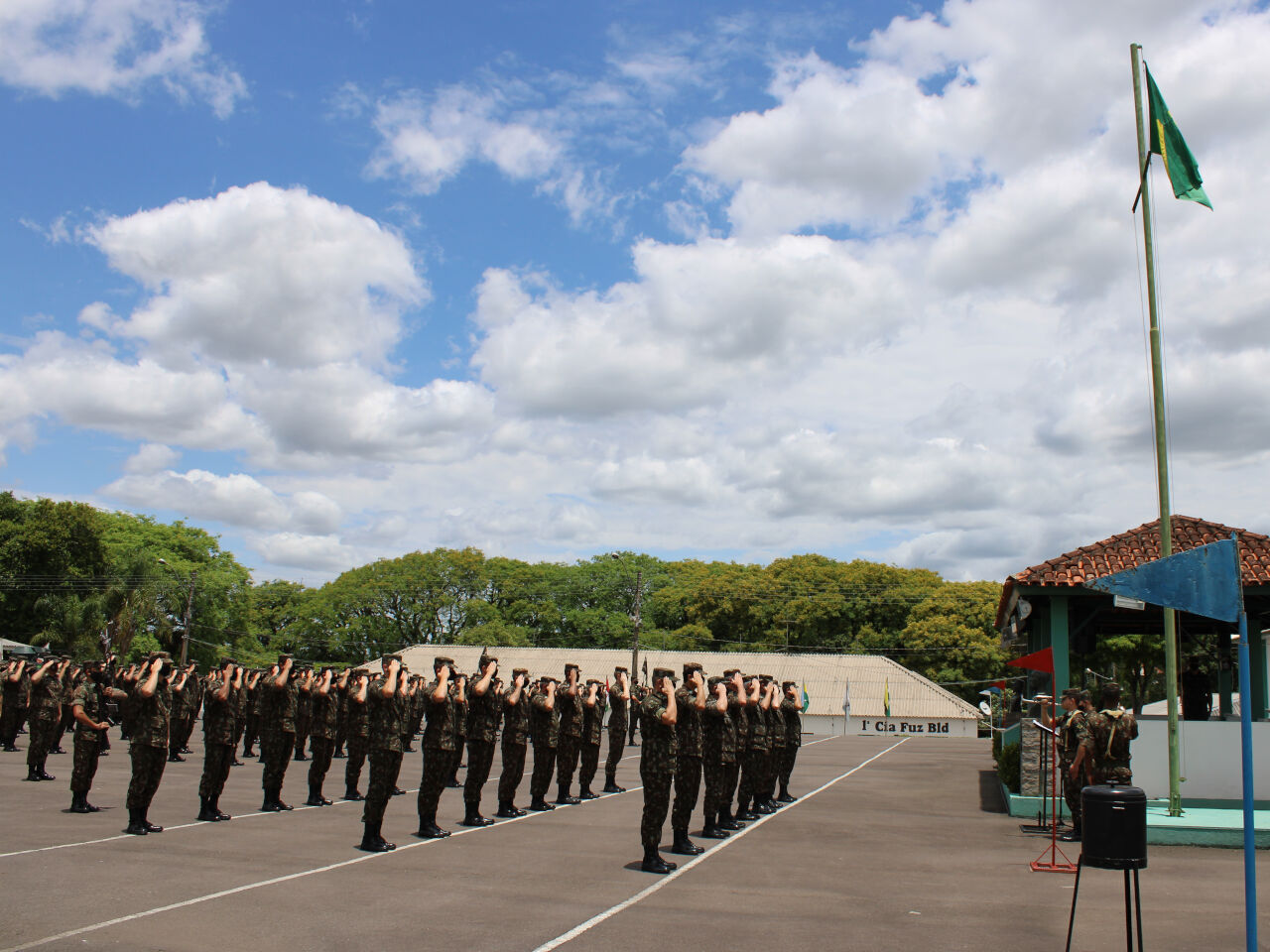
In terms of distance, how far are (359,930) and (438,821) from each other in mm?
5535

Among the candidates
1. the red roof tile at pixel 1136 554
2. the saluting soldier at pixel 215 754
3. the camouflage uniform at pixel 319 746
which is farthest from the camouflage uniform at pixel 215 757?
the red roof tile at pixel 1136 554

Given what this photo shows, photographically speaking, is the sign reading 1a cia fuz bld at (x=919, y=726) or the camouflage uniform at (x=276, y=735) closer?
the camouflage uniform at (x=276, y=735)

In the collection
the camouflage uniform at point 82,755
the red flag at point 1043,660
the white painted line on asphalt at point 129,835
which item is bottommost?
the white painted line on asphalt at point 129,835

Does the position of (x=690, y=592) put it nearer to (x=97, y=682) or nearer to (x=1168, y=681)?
(x=97, y=682)

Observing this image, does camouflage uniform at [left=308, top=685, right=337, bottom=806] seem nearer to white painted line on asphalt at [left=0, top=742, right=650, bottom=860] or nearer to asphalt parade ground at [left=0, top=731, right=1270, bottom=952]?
white painted line on asphalt at [left=0, top=742, right=650, bottom=860]

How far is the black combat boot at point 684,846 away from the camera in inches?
393

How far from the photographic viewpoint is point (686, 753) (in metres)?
9.77

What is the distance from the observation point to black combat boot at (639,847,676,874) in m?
8.98

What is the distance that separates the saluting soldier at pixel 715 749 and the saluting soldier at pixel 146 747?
5.71m

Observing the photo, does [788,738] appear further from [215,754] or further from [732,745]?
[215,754]

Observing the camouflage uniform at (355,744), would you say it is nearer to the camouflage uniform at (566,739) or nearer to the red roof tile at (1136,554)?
the camouflage uniform at (566,739)

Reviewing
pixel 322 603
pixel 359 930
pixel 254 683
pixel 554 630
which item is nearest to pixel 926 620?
pixel 554 630

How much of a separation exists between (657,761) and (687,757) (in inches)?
25.7

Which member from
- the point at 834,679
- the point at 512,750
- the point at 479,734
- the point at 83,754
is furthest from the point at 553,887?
the point at 834,679
